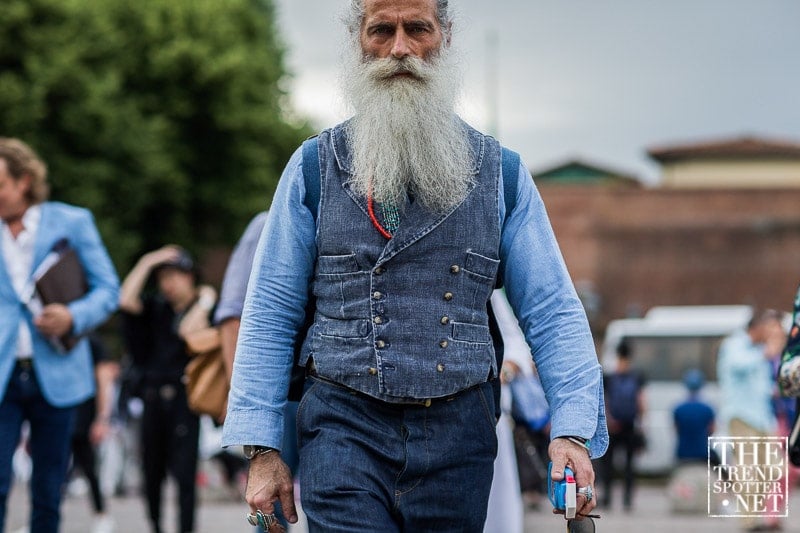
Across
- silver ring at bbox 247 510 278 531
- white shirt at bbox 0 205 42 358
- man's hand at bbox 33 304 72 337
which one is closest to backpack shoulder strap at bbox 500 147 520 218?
silver ring at bbox 247 510 278 531

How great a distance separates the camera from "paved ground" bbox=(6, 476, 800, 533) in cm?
1166

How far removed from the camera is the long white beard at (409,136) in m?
3.58

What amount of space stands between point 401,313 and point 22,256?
132 inches

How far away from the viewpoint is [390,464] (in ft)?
11.2

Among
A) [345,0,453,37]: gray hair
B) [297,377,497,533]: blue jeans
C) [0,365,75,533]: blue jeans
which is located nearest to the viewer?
[297,377,497,533]: blue jeans

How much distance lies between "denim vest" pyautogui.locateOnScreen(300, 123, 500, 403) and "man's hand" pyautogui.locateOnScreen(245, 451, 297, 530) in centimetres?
25

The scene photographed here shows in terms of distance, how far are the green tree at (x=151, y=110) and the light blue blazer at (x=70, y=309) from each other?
920 inches

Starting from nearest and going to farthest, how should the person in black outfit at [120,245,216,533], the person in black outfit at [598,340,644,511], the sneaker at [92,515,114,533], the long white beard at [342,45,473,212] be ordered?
the long white beard at [342,45,473,212], the person in black outfit at [120,245,216,533], the sneaker at [92,515,114,533], the person in black outfit at [598,340,644,511]

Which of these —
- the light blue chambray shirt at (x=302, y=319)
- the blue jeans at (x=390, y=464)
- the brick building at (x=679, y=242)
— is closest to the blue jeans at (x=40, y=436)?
the light blue chambray shirt at (x=302, y=319)

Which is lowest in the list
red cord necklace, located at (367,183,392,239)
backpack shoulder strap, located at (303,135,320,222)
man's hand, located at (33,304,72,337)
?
man's hand, located at (33,304,72,337)

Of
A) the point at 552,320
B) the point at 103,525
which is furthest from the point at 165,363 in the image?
the point at 552,320

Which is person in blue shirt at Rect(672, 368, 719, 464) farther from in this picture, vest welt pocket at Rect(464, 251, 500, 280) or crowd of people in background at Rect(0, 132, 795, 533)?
vest welt pocket at Rect(464, 251, 500, 280)

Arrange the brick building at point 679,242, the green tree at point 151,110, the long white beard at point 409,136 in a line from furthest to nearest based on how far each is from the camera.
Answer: the brick building at point 679,242, the green tree at point 151,110, the long white beard at point 409,136

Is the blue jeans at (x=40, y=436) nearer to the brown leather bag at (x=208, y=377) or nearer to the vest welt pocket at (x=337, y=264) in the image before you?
the brown leather bag at (x=208, y=377)
